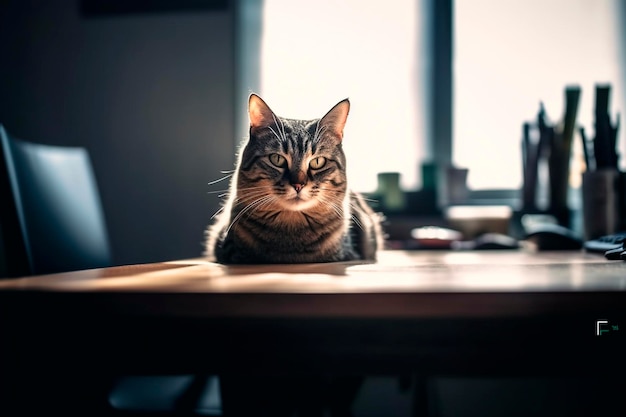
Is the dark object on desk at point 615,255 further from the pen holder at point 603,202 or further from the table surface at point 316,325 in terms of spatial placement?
the pen holder at point 603,202

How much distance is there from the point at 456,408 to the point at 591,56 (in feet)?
4.62

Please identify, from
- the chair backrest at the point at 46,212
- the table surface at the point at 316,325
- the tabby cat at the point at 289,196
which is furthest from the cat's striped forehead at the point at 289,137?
the chair backrest at the point at 46,212

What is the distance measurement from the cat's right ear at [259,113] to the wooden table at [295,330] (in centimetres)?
39

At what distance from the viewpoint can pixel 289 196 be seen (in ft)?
2.40

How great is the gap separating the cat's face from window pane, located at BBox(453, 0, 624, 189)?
109 cm

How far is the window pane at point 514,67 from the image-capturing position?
5.84ft

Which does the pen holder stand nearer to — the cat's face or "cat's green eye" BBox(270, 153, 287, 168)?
the cat's face

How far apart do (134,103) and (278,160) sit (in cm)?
135

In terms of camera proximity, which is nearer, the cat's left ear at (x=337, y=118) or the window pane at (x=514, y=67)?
the cat's left ear at (x=337, y=118)

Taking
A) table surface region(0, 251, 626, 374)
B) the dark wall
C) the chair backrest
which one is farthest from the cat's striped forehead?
the dark wall

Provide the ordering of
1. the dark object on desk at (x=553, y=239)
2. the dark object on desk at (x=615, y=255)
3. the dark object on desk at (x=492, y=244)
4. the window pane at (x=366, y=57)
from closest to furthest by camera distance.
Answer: the dark object on desk at (x=615, y=255) → the dark object on desk at (x=553, y=239) → the dark object on desk at (x=492, y=244) → the window pane at (x=366, y=57)

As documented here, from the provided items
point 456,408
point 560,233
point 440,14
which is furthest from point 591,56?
point 456,408

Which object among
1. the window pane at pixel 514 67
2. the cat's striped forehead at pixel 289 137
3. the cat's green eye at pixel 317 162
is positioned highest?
the window pane at pixel 514 67

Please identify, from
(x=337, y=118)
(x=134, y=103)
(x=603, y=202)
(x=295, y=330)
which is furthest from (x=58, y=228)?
(x=603, y=202)
